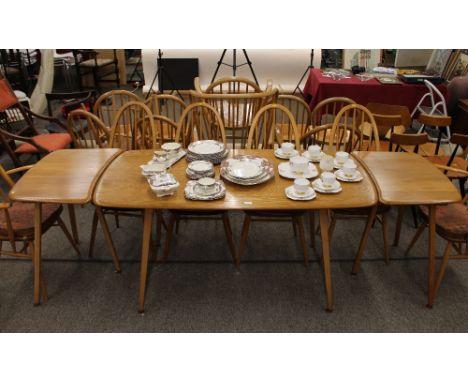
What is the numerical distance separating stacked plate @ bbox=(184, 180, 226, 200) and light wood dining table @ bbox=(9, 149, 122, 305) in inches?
17.9

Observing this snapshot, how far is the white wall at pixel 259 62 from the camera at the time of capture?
17.3 feet

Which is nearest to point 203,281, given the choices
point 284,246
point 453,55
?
point 284,246

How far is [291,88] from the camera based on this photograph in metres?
5.41

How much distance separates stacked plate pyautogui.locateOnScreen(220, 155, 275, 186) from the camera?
1.75m

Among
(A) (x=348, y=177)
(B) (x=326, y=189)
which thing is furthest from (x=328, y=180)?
(A) (x=348, y=177)

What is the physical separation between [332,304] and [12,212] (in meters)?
1.82

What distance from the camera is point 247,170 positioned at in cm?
182

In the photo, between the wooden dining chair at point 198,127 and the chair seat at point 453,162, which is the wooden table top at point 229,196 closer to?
the wooden dining chair at point 198,127

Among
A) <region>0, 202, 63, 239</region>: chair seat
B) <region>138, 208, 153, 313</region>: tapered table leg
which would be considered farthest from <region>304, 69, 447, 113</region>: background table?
<region>0, 202, 63, 239</region>: chair seat

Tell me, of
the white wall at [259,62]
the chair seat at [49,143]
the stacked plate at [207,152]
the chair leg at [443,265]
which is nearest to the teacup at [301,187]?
the stacked plate at [207,152]

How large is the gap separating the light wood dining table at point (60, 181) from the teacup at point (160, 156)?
9.5 inches

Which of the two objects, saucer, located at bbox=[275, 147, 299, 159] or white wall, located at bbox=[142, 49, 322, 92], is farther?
white wall, located at bbox=[142, 49, 322, 92]

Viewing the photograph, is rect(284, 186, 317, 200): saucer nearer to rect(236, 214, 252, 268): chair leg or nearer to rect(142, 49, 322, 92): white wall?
rect(236, 214, 252, 268): chair leg

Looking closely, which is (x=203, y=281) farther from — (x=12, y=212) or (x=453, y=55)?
(x=453, y=55)
